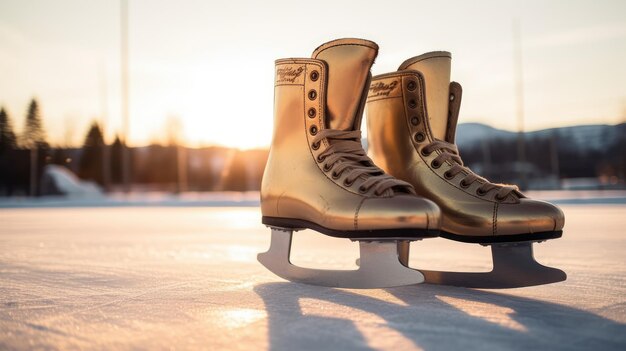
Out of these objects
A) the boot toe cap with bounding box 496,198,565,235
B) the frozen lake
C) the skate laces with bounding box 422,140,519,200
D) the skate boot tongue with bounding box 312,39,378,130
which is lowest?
the frozen lake

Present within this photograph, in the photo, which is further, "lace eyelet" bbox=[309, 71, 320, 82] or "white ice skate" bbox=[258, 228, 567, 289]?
"lace eyelet" bbox=[309, 71, 320, 82]

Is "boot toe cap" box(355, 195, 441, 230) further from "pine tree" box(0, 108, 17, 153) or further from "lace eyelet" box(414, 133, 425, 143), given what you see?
"pine tree" box(0, 108, 17, 153)

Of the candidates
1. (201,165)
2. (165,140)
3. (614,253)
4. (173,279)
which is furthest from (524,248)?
(165,140)

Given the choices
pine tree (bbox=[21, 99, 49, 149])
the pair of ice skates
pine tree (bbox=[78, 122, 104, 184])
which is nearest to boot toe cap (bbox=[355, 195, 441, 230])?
the pair of ice skates

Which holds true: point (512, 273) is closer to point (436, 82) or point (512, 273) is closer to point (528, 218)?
point (528, 218)

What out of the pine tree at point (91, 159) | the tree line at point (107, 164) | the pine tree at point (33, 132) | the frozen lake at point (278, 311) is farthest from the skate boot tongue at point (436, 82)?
the pine tree at point (91, 159)

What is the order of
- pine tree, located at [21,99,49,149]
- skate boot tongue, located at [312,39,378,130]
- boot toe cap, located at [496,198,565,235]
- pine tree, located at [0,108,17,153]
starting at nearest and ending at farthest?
boot toe cap, located at [496,198,565,235], skate boot tongue, located at [312,39,378,130], pine tree, located at [0,108,17,153], pine tree, located at [21,99,49,149]

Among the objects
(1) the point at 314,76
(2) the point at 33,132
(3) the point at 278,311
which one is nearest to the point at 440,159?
(1) the point at 314,76

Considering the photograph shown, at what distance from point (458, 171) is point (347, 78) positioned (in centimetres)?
35

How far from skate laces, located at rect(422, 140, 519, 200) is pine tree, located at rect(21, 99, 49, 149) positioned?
99.7 ft

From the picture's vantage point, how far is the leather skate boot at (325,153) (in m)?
1.15

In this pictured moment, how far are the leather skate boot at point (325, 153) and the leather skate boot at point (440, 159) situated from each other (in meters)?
0.14

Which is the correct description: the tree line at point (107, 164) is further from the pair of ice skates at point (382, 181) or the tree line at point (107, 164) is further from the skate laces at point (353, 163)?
the skate laces at point (353, 163)

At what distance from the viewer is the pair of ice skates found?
1120 millimetres
